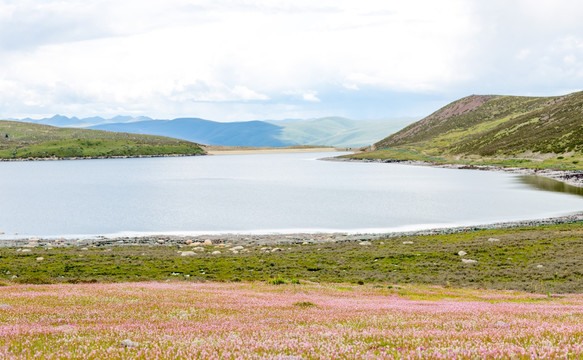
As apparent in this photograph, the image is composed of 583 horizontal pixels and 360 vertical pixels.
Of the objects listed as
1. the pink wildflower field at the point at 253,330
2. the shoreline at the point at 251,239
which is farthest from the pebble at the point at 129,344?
the shoreline at the point at 251,239

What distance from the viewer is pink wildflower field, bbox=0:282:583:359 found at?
901cm

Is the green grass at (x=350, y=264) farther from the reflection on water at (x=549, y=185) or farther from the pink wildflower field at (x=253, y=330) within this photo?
the reflection on water at (x=549, y=185)

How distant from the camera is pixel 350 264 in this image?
41.6 meters

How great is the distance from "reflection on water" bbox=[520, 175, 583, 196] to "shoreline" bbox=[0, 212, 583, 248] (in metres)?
40.2

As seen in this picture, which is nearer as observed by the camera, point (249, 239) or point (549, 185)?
point (249, 239)

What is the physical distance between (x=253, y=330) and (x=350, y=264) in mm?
Result: 29919

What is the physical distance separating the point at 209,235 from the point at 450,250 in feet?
98.2

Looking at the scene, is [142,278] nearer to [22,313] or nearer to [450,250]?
[22,313]

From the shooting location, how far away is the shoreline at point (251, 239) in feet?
176

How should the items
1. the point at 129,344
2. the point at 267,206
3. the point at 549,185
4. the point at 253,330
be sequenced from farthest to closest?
the point at 549,185, the point at 267,206, the point at 253,330, the point at 129,344

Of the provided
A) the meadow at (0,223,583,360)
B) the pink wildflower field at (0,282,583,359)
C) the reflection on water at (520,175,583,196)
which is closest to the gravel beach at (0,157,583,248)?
the meadow at (0,223,583,360)

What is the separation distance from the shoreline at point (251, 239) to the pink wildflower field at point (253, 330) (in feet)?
109

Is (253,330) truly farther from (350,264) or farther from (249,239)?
(249,239)

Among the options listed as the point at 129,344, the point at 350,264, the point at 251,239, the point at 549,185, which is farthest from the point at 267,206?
the point at 129,344
